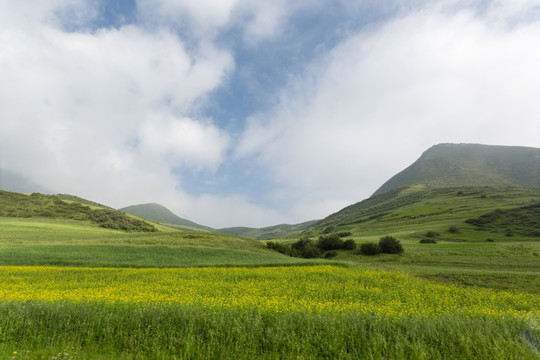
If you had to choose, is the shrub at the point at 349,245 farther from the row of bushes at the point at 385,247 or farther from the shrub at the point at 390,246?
the shrub at the point at 390,246

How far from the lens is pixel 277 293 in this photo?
13.6m

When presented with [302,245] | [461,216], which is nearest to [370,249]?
[302,245]

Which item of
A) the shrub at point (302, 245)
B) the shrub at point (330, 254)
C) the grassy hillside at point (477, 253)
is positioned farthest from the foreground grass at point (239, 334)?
the shrub at point (302, 245)

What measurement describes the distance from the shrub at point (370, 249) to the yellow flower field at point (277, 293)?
A: 22.8 meters

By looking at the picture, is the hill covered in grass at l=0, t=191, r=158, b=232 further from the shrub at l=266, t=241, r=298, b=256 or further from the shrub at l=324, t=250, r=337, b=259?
the shrub at l=324, t=250, r=337, b=259

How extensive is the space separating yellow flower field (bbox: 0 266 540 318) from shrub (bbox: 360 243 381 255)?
2279 centimetres

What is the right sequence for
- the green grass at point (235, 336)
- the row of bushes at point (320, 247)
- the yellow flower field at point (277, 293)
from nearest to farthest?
the green grass at point (235, 336) → the yellow flower field at point (277, 293) → the row of bushes at point (320, 247)

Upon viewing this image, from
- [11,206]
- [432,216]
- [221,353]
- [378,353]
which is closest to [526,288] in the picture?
[378,353]

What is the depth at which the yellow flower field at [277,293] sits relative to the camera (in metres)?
9.87

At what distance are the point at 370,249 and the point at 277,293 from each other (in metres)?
34.2

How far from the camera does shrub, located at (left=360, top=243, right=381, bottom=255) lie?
135 feet

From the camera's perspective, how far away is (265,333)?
683 cm

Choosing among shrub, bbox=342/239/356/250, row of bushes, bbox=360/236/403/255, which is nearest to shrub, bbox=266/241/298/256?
shrub, bbox=342/239/356/250

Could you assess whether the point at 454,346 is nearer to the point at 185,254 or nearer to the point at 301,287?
the point at 301,287
